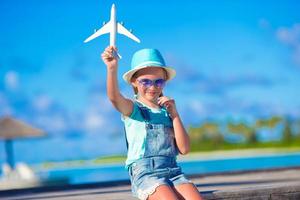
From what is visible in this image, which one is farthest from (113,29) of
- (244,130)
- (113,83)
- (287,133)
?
(244,130)

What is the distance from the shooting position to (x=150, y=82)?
3.85 meters

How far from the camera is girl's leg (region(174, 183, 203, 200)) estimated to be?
3.73m

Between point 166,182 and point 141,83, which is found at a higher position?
point 141,83

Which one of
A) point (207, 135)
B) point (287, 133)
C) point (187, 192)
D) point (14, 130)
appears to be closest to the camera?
point (187, 192)

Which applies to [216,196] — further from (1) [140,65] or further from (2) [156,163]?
(1) [140,65]

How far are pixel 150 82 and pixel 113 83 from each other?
296 millimetres

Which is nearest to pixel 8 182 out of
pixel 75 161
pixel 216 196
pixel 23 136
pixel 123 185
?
pixel 23 136

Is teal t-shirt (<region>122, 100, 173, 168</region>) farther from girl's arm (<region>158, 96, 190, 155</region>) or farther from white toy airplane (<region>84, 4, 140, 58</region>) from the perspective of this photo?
white toy airplane (<region>84, 4, 140, 58</region>)

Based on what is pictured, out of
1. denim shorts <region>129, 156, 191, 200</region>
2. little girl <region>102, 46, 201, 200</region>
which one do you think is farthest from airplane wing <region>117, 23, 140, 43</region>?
denim shorts <region>129, 156, 191, 200</region>

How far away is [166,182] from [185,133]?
336 millimetres

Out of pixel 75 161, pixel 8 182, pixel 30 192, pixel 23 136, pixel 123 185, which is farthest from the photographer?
pixel 75 161

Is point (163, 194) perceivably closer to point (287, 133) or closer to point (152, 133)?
point (152, 133)

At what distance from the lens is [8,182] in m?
12.8

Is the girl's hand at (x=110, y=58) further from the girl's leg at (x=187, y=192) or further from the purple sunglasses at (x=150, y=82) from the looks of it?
the girl's leg at (x=187, y=192)
